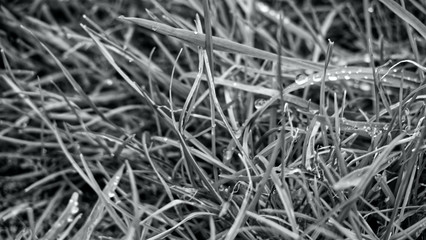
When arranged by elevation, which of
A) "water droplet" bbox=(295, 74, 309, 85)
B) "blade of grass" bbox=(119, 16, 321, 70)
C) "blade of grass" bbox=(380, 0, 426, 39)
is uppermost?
"blade of grass" bbox=(380, 0, 426, 39)

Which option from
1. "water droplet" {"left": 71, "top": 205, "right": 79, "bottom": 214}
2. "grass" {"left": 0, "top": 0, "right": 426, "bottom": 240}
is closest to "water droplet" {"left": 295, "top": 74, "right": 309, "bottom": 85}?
"grass" {"left": 0, "top": 0, "right": 426, "bottom": 240}

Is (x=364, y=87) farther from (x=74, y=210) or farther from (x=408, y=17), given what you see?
(x=74, y=210)

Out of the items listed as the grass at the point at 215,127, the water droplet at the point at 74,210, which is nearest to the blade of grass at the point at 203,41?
the grass at the point at 215,127

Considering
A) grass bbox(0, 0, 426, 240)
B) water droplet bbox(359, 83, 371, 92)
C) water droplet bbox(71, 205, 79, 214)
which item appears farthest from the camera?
water droplet bbox(359, 83, 371, 92)

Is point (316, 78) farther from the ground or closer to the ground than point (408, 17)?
closer to the ground

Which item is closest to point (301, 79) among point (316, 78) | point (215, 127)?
point (316, 78)

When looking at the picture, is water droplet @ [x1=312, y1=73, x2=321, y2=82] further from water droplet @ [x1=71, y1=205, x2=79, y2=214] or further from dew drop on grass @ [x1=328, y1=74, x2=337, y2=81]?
water droplet @ [x1=71, y1=205, x2=79, y2=214]

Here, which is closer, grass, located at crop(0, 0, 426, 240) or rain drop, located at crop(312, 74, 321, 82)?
grass, located at crop(0, 0, 426, 240)

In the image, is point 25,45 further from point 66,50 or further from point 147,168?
point 147,168

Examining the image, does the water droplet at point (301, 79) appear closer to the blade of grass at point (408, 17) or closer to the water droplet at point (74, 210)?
the blade of grass at point (408, 17)
